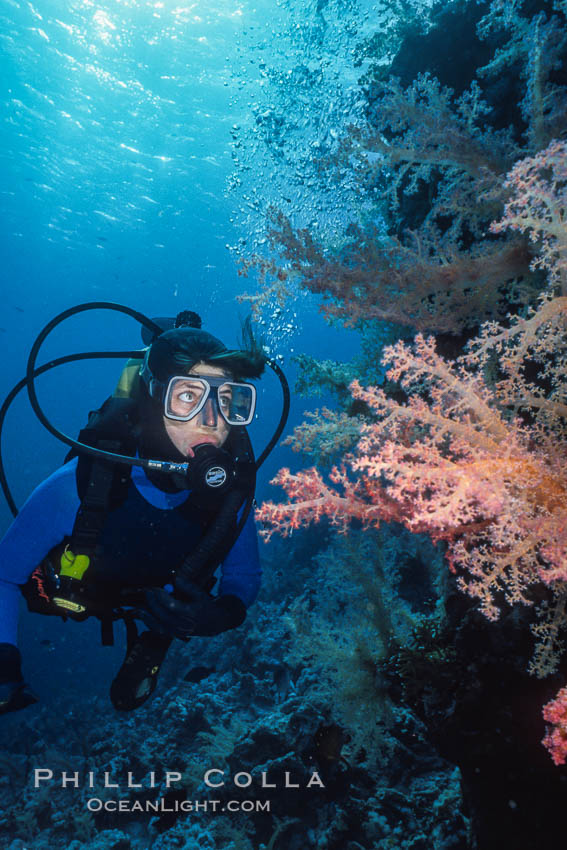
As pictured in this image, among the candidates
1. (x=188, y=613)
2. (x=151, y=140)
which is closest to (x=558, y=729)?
(x=188, y=613)

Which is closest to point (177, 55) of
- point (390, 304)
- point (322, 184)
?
point (322, 184)

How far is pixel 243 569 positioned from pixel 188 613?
36.8 inches

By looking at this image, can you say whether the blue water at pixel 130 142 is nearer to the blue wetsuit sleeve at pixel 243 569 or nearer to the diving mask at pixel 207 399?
the diving mask at pixel 207 399

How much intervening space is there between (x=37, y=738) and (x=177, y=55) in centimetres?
2128

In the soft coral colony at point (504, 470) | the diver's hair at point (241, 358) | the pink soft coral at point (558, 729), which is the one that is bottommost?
the pink soft coral at point (558, 729)

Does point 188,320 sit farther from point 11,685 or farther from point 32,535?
point 11,685

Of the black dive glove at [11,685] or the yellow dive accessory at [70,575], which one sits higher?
the yellow dive accessory at [70,575]

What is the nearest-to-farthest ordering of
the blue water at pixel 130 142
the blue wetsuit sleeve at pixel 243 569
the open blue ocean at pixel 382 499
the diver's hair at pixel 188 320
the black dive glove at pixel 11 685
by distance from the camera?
the open blue ocean at pixel 382 499 → the black dive glove at pixel 11 685 → the blue wetsuit sleeve at pixel 243 569 → the diver's hair at pixel 188 320 → the blue water at pixel 130 142

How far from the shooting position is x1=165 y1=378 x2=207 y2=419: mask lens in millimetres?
2908

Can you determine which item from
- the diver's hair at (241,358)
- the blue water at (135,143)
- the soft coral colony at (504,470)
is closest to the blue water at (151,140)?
the blue water at (135,143)

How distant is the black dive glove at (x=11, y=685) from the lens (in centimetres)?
226

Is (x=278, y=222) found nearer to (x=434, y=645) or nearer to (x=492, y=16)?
(x=492, y=16)

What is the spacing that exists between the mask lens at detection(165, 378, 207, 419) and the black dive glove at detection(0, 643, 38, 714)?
1752mm

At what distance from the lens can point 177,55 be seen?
14117 millimetres
